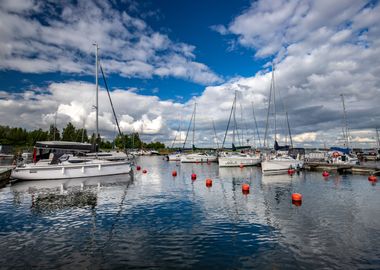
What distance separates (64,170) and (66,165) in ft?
2.39

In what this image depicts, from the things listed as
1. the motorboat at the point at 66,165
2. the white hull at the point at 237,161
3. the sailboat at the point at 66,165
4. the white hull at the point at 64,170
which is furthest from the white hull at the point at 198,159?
the white hull at the point at 64,170

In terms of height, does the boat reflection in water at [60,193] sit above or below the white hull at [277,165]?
below

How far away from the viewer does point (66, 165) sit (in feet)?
114

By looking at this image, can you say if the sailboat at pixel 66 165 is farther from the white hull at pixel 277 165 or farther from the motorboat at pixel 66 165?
the white hull at pixel 277 165

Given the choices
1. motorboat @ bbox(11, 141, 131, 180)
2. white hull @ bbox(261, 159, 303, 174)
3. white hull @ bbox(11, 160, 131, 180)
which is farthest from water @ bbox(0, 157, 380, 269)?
white hull @ bbox(261, 159, 303, 174)

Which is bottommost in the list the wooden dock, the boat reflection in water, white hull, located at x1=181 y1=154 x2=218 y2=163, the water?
the water

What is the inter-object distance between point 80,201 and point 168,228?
10.9m

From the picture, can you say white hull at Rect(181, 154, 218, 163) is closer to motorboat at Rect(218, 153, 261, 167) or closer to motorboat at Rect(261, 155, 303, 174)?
motorboat at Rect(218, 153, 261, 167)

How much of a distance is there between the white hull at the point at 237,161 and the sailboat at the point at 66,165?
2518 cm

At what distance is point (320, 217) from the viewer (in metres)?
16.7

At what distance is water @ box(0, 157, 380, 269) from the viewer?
407 inches

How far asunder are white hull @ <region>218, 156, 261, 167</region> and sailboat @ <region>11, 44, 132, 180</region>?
2518 centimetres

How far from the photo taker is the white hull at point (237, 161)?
58991 mm

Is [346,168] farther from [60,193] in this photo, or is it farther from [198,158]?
[60,193]
